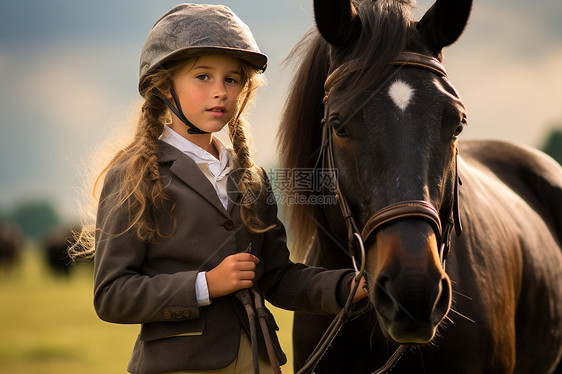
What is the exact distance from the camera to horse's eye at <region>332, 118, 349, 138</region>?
2119 mm

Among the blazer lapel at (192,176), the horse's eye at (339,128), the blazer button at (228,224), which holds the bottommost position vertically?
the blazer button at (228,224)

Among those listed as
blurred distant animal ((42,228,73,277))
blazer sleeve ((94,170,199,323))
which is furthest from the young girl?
blurred distant animal ((42,228,73,277))

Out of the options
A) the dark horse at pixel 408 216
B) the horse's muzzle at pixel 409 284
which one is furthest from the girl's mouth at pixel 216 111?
the horse's muzzle at pixel 409 284

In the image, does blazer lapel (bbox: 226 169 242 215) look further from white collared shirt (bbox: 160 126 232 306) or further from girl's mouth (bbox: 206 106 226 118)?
girl's mouth (bbox: 206 106 226 118)

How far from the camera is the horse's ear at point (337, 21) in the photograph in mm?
2277

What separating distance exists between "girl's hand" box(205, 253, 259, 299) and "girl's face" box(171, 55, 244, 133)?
561 millimetres

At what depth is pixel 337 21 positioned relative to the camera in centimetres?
231

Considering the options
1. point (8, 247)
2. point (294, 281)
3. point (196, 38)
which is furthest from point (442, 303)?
point (8, 247)

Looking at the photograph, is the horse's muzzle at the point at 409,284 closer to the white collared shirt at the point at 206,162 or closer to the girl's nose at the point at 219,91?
the white collared shirt at the point at 206,162

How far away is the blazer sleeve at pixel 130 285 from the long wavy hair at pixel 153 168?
0.15 ft

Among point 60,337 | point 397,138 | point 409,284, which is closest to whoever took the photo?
point 409,284

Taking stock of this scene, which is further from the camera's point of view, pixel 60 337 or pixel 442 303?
pixel 60 337

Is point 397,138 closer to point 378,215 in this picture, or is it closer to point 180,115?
point 378,215

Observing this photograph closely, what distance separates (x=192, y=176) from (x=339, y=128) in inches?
23.7
